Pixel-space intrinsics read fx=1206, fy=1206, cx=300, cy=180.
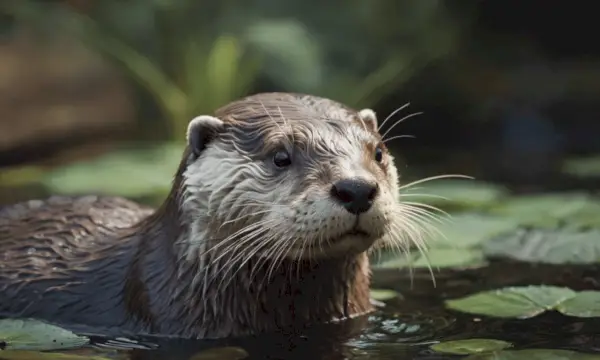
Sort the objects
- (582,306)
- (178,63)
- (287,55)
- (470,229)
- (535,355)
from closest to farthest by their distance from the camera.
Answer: (535,355) → (582,306) → (470,229) → (287,55) → (178,63)

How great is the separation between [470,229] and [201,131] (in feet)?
5.55

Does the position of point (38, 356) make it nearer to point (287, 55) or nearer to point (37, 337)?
point (37, 337)

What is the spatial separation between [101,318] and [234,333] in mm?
462

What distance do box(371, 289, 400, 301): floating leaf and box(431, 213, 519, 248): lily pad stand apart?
516 mm

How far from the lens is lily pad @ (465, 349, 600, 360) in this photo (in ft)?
9.92

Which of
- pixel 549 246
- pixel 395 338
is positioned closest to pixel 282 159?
pixel 395 338

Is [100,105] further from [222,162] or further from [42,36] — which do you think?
[222,162]

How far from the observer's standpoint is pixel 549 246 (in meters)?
4.45

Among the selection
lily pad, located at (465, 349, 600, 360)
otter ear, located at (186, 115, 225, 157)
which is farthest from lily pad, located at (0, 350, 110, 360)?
lily pad, located at (465, 349, 600, 360)

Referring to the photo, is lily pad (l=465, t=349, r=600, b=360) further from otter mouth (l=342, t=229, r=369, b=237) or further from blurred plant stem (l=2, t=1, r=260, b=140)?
blurred plant stem (l=2, t=1, r=260, b=140)

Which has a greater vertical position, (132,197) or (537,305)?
(132,197)

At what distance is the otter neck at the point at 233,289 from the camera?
3.48 m

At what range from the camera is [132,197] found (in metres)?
5.84

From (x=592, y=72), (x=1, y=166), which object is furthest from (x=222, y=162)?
(x=592, y=72)
